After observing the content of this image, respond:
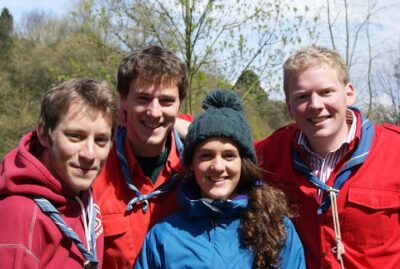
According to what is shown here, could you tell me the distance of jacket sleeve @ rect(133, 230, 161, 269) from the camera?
2604 mm

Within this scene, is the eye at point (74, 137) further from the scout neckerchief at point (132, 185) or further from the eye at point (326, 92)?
the eye at point (326, 92)

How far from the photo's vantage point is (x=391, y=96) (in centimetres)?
1611

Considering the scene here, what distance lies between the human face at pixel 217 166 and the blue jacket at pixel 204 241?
3.1 inches

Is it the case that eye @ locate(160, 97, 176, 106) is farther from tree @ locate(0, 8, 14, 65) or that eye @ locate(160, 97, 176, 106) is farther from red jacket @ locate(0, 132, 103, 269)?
tree @ locate(0, 8, 14, 65)

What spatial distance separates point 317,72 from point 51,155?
1.64 m

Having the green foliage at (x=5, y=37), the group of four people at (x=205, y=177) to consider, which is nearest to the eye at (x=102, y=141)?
the group of four people at (x=205, y=177)

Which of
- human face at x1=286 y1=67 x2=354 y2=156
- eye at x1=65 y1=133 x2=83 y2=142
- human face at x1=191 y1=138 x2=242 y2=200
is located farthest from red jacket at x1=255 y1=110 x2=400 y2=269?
eye at x1=65 y1=133 x2=83 y2=142

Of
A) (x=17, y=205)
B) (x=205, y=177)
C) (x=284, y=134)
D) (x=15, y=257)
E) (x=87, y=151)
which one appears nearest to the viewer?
(x=15, y=257)

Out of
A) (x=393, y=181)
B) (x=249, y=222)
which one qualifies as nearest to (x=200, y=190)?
(x=249, y=222)

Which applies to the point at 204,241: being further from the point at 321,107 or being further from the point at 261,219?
the point at 321,107

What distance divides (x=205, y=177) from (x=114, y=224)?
594 mm

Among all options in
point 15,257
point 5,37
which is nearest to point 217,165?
point 15,257

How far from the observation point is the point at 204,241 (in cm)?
265

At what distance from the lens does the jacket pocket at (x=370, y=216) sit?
2797mm
